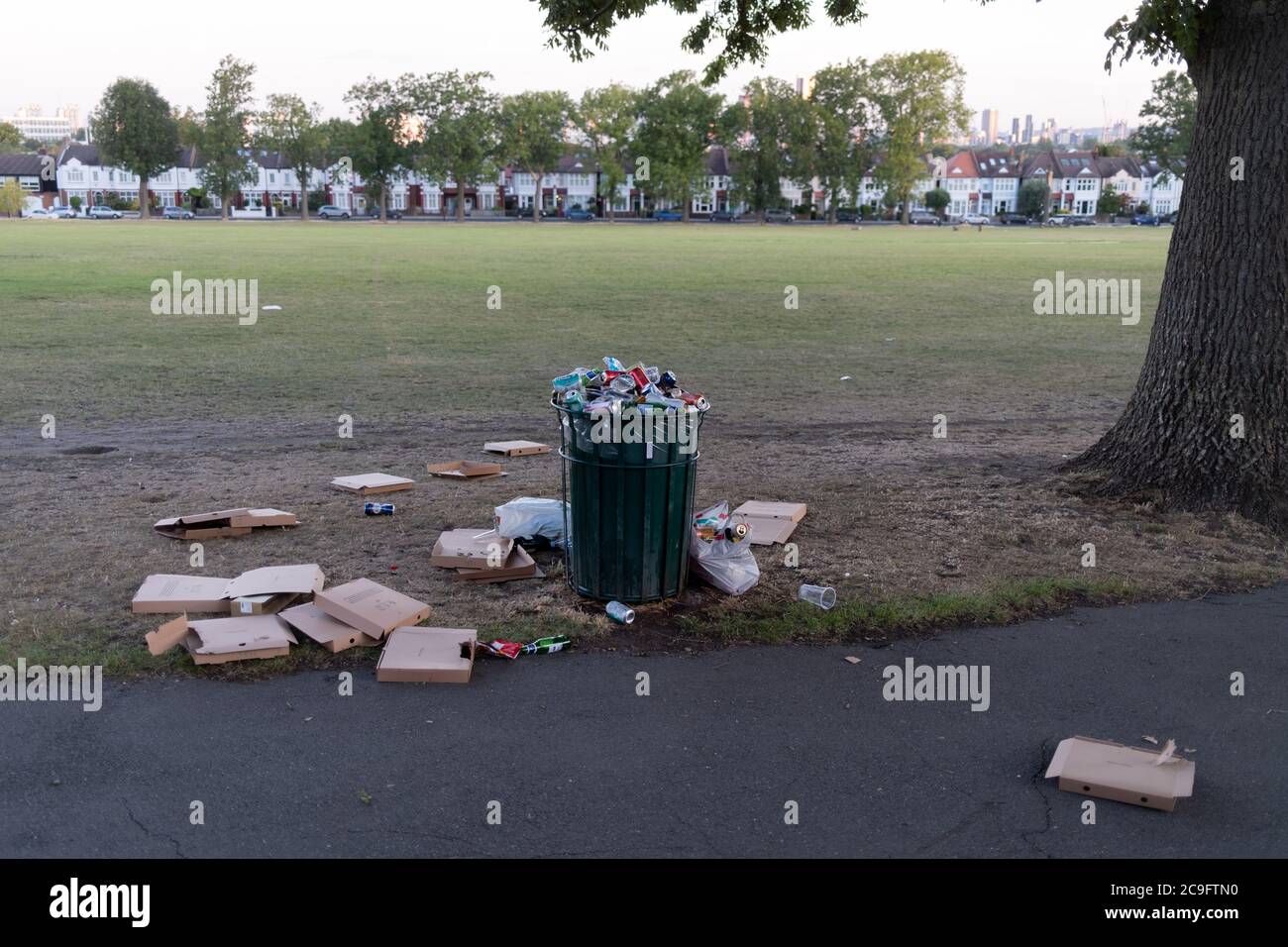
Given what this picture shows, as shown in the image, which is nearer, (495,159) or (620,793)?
(620,793)

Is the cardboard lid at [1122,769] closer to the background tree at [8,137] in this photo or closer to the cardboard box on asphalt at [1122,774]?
the cardboard box on asphalt at [1122,774]

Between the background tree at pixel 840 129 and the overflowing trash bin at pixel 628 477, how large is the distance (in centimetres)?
9822

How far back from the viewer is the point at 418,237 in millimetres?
Result: 52562

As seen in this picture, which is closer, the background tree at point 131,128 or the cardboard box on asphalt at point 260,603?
the cardboard box on asphalt at point 260,603

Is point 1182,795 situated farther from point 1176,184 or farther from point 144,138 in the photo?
point 1176,184

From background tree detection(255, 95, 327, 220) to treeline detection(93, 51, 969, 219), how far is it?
0.12 meters

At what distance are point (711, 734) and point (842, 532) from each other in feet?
10.5

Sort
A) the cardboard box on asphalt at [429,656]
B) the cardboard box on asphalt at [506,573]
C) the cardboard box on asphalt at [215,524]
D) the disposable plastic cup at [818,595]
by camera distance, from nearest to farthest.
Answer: the cardboard box on asphalt at [429,656]
the disposable plastic cup at [818,595]
the cardboard box on asphalt at [506,573]
the cardboard box on asphalt at [215,524]

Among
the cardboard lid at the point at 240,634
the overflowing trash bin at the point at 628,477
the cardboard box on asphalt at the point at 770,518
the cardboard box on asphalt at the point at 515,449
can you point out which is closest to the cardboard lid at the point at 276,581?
the cardboard lid at the point at 240,634

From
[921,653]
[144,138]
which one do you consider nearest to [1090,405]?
[921,653]

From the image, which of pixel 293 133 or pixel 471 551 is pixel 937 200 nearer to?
pixel 293 133

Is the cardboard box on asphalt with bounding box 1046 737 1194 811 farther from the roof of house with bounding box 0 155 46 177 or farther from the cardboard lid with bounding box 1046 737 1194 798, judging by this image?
the roof of house with bounding box 0 155 46 177

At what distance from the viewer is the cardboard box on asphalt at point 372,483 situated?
8445 millimetres

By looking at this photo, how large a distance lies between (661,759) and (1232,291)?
5.65 m
